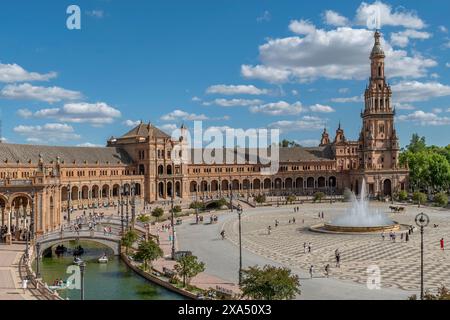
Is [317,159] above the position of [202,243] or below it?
above

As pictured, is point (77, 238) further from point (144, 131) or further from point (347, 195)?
point (347, 195)

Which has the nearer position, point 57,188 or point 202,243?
point 202,243

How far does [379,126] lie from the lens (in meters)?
126

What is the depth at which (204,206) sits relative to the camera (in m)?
96.9

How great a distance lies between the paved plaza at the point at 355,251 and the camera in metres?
39.6

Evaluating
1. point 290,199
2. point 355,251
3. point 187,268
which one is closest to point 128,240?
point 187,268

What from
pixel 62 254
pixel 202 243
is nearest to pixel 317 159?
pixel 202 243

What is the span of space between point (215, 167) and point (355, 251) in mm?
77839

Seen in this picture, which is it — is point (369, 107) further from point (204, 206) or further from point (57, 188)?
point (57, 188)

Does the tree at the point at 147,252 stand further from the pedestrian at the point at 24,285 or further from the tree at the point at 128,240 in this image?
the pedestrian at the point at 24,285

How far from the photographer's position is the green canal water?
124 ft

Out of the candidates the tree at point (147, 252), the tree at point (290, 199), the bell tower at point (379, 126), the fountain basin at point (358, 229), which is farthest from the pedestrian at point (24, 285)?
the bell tower at point (379, 126)
